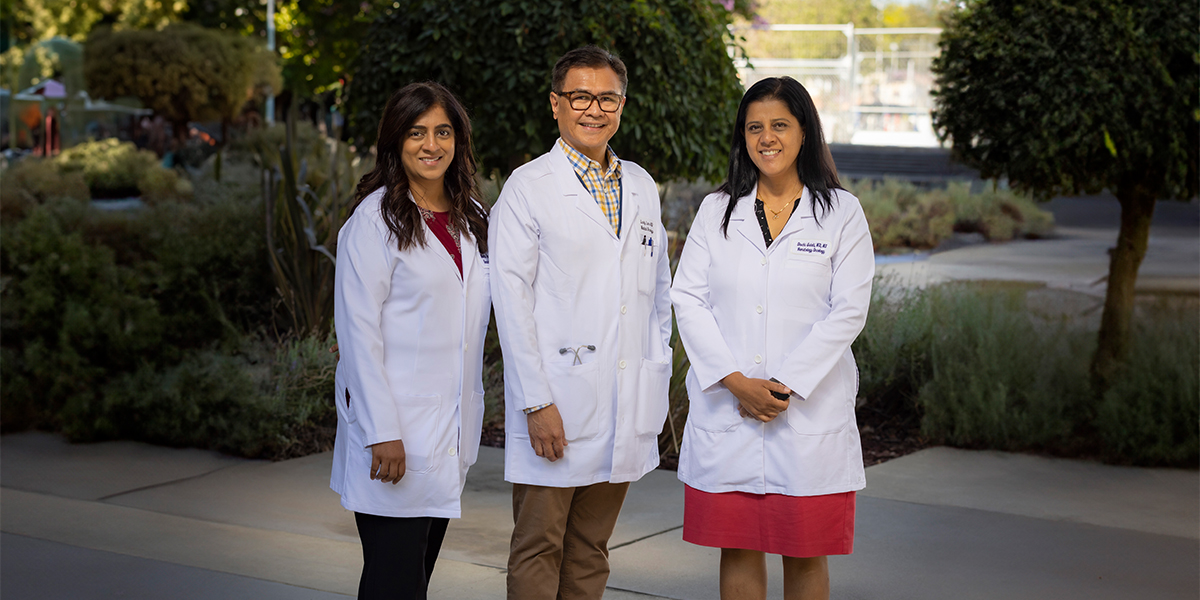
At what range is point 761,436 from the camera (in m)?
3.20

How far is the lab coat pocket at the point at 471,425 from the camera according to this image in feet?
10.4

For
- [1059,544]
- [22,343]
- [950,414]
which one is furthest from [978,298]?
[22,343]

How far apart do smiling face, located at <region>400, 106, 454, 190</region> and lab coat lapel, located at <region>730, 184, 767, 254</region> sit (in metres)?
0.85

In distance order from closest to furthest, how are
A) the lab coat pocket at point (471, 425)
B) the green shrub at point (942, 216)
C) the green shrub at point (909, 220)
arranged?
the lab coat pocket at point (471, 425) < the green shrub at point (909, 220) < the green shrub at point (942, 216)

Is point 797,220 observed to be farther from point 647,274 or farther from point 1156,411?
point 1156,411

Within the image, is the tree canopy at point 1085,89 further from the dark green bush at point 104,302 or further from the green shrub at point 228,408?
the dark green bush at point 104,302

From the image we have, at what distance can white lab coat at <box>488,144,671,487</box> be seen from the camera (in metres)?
3.19

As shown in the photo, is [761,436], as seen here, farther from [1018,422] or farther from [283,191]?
[283,191]

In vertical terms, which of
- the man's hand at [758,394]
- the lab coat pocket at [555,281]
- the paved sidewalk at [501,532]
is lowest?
the paved sidewalk at [501,532]

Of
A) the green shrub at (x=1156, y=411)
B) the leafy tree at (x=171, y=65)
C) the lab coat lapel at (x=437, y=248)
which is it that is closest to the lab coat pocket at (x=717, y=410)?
the lab coat lapel at (x=437, y=248)

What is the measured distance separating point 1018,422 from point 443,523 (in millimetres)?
4331

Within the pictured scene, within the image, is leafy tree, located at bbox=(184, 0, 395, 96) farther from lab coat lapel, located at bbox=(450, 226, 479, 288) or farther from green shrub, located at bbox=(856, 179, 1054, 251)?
lab coat lapel, located at bbox=(450, 226, 479, 288)

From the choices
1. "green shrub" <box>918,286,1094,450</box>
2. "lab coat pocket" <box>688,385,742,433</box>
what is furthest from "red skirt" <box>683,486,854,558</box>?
"green shrub" <box>918,286,1094,450</box>

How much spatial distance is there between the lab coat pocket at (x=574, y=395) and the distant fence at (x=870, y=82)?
75.1ft
